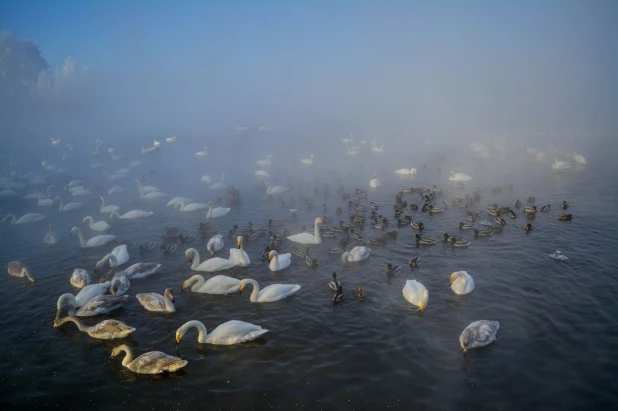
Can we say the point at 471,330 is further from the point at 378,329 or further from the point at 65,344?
the point at 65,344

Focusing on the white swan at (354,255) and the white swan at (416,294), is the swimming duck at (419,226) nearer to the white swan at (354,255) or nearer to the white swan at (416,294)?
the white swan at (354,255)

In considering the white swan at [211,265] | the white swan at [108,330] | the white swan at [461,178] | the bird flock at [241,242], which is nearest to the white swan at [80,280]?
Answer: the bird flock at [241,242]

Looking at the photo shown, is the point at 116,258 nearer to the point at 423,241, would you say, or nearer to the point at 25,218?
the point at 25,218

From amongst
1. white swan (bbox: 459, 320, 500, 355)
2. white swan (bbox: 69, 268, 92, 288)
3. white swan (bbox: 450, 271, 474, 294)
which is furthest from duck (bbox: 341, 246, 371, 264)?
white swan (bbox: 69, 268, 92, 288)

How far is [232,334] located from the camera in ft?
41.5

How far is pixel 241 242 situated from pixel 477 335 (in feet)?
42.8

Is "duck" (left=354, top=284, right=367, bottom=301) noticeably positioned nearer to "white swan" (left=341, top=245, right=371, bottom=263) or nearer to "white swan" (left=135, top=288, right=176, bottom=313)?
"white swan" (left=341, top=245, right=371, bottom=263)

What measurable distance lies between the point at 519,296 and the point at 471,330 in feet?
15.4

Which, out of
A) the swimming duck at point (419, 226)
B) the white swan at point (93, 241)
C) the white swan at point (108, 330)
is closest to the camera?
the white swan at point (108, 330)

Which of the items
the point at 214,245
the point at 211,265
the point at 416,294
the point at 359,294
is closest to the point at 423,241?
the point at 416,294

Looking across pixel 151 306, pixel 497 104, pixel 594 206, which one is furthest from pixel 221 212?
pixel 497 104

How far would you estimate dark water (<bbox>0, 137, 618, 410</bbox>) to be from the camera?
1051 cm

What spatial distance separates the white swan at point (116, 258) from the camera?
19.1 metres

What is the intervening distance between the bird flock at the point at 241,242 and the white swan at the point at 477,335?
0.11ft
